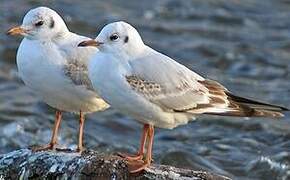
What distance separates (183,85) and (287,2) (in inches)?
448

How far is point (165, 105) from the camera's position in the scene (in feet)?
24.4

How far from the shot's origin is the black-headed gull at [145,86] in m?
7.18

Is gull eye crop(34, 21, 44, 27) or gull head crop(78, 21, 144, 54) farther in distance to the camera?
gull eye crop(34, 21, 44, 27)

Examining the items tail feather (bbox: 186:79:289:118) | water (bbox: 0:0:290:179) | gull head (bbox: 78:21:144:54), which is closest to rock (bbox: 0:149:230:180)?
tail feather (bbox: 186:79:289:118)

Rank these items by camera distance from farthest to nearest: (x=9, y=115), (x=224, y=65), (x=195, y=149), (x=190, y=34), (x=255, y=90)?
1. (x=190, y=34)
2. (x=224, y=65)
3. (x=255, y=90)
4. (x=9, y=115)
5. (x=195, y=149)

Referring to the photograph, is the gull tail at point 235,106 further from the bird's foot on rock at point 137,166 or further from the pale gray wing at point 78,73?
the pale gray wing at point 78,73

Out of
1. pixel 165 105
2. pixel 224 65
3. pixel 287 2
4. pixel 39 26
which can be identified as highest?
pixel 287 2

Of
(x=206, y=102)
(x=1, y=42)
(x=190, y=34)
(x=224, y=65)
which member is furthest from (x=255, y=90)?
(x=206, y=102)

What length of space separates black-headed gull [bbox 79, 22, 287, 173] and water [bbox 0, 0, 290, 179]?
3556 millimetres

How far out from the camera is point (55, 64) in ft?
24.8

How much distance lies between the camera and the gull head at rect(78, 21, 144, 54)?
731 cm

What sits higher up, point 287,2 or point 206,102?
point 287,2

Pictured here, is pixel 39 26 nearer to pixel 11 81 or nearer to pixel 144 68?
pixel 144 68

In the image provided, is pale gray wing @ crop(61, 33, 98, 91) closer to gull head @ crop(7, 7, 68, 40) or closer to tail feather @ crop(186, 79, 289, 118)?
gull head @ crop(7, 7, 68, 40)
